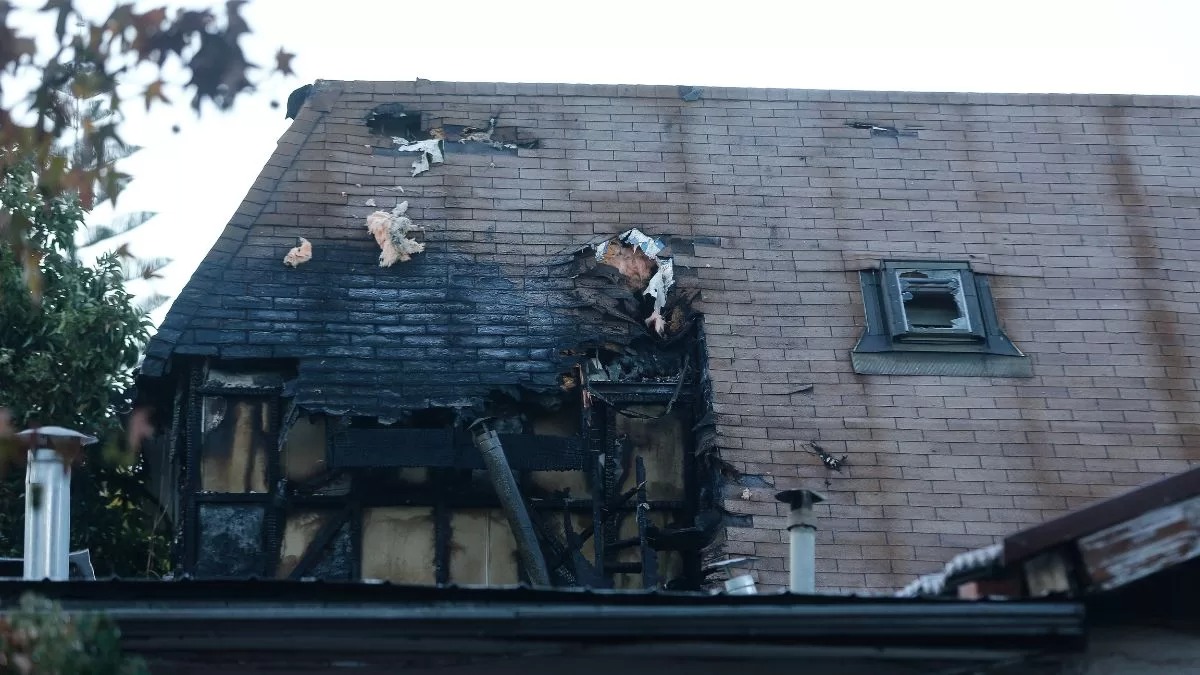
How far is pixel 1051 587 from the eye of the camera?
217 inches

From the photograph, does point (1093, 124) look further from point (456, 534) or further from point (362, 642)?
point (362, 642)

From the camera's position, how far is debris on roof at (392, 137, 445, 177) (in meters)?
12.2

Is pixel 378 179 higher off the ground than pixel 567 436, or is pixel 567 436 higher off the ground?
pixel 378 179

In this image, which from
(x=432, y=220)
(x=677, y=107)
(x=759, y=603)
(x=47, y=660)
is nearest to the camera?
(x=47, y=660)

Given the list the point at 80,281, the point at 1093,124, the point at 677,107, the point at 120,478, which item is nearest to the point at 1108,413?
the point at 1093,124

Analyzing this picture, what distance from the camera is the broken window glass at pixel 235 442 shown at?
10.3m

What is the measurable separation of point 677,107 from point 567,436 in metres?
3.63

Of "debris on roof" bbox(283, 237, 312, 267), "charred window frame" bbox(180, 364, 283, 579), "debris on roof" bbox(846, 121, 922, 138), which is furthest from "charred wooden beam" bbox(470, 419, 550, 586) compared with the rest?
"debris on roof" bbox(846, 121, 922, 138)

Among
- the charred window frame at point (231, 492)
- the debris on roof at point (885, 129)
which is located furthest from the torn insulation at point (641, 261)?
the charred window frame at point (231, 492)

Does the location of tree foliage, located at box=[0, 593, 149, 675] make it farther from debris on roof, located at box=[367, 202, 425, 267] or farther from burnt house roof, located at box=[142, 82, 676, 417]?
debris on roof, located at box=[367, 202, 425, 267]

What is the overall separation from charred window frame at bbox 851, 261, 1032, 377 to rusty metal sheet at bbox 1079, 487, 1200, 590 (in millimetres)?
5514

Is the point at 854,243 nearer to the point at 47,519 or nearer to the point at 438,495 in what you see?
the point at 438,495

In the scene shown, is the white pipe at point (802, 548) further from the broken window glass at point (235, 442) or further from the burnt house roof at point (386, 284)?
the broken window glass at point (235, 442)

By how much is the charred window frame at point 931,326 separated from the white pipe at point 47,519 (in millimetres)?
5674
